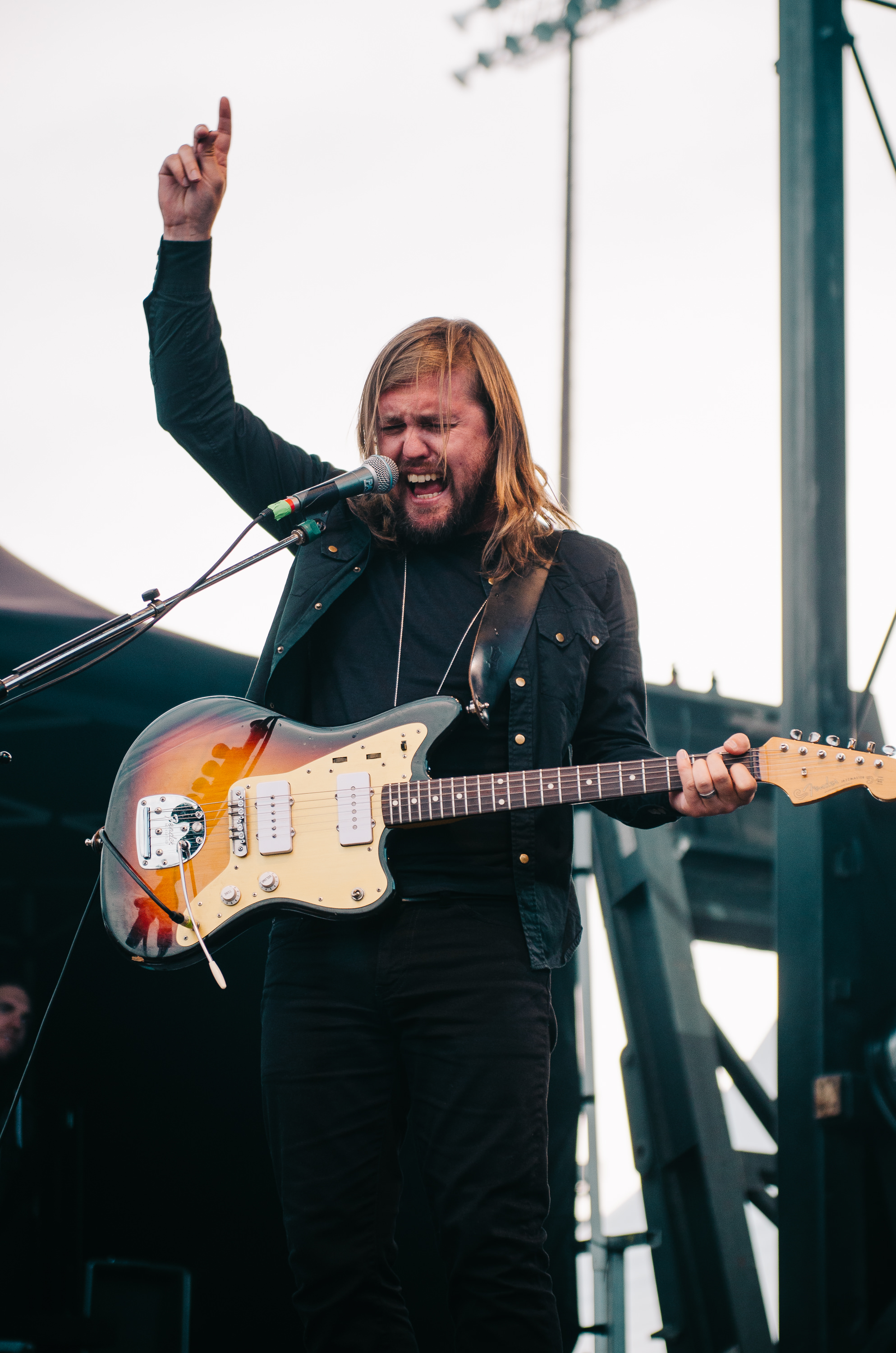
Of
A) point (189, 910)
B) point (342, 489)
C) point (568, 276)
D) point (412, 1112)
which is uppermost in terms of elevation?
point (568, 276)

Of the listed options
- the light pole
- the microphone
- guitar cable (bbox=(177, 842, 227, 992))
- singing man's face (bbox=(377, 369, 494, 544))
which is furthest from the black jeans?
the light pole

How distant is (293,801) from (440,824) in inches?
10.7

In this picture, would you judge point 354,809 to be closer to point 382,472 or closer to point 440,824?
point 440,824

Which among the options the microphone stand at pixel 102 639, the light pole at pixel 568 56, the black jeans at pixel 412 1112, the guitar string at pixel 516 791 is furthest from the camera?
the light pole at pixel 568 56

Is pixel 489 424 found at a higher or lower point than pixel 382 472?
higher

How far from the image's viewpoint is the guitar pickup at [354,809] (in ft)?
6.37

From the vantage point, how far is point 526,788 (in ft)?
6.30

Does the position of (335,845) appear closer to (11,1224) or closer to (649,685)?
(11,1224)

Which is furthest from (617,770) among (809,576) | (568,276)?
(568,276)

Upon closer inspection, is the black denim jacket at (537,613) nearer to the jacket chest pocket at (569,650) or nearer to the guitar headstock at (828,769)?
the jacket chest pocket at (569,650)

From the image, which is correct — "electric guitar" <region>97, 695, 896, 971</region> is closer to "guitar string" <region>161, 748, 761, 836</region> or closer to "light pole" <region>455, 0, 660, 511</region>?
"guitar string" <region>161, 748, 761, 836</region>

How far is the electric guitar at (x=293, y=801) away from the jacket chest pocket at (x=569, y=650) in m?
0.20

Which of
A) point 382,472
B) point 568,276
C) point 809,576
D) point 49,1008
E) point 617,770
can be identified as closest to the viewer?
point 617,770

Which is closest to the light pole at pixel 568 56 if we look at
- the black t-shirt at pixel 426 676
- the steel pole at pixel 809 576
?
the steel pole at pixel 809 576
